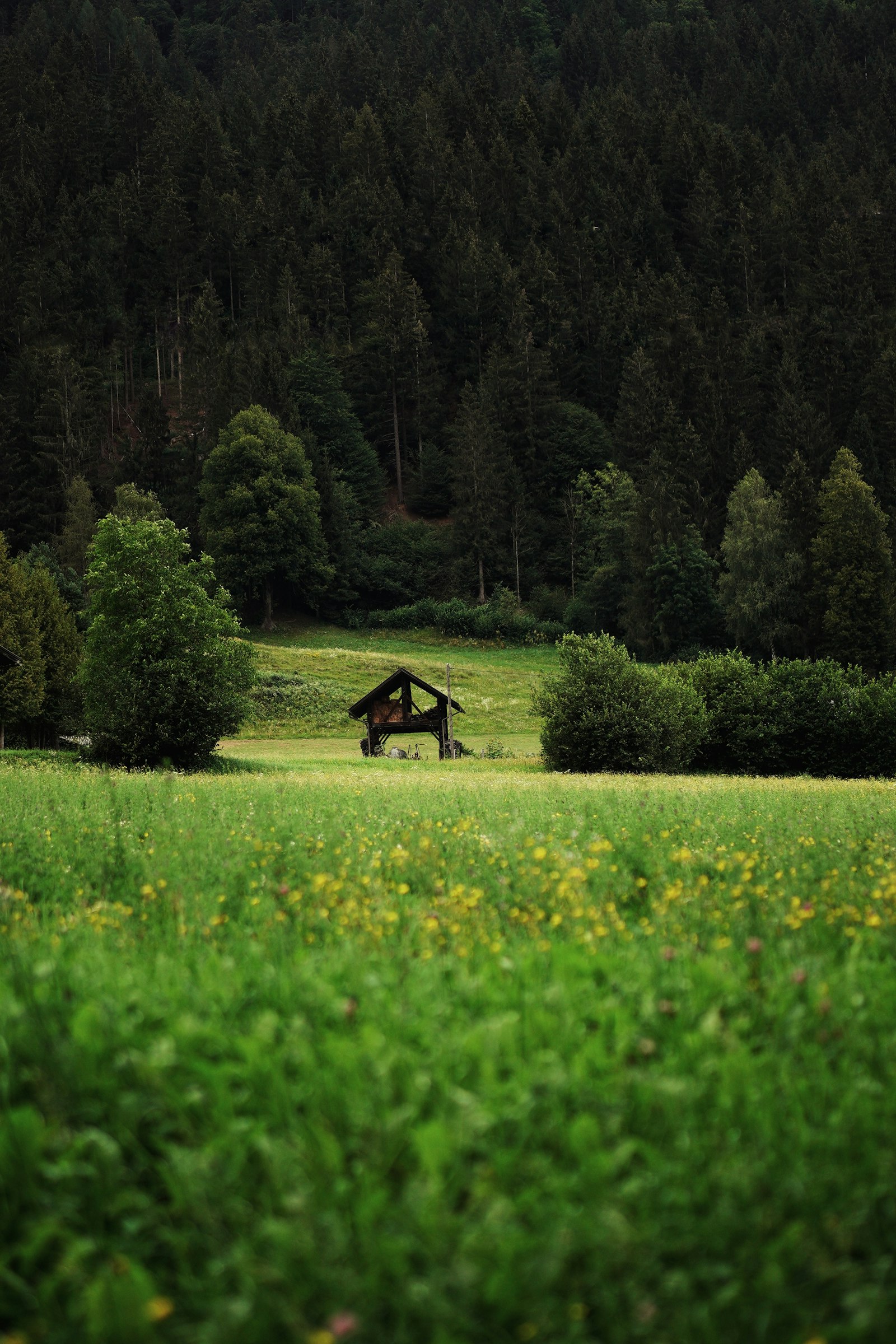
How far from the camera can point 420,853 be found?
8.95 m

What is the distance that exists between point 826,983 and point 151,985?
316cm

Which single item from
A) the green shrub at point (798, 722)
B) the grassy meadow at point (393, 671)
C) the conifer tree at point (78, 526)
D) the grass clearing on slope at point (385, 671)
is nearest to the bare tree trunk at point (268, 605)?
the grassy meadow at point (393, 671)

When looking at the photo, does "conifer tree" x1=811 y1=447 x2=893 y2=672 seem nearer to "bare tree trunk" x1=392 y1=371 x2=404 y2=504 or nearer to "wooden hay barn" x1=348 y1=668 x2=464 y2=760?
"wooden hay barn" x1=348 y1=668 x2=464 y2=760

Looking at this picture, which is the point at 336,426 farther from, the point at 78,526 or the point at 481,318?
the point at 78,526

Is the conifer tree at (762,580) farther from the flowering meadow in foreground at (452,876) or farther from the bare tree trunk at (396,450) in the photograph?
the flowering meadow in foreground at (452,876)

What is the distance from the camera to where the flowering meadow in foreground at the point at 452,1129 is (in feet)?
9.25

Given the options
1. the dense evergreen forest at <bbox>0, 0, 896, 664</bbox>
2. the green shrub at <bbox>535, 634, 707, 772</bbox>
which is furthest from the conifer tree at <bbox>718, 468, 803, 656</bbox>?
the green shrub at <bbox>535, 634, 707, 772</bbox>

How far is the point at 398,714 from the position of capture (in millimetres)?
44094

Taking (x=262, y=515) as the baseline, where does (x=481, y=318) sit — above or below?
above

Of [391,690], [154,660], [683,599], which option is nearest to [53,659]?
[154,660]

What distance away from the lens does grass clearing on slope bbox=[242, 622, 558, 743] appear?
5394 centimetres

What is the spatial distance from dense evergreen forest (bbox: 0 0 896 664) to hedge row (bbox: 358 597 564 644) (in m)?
4.07

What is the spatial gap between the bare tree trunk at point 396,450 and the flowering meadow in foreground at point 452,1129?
99665 mm

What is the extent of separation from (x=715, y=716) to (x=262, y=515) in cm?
5328
